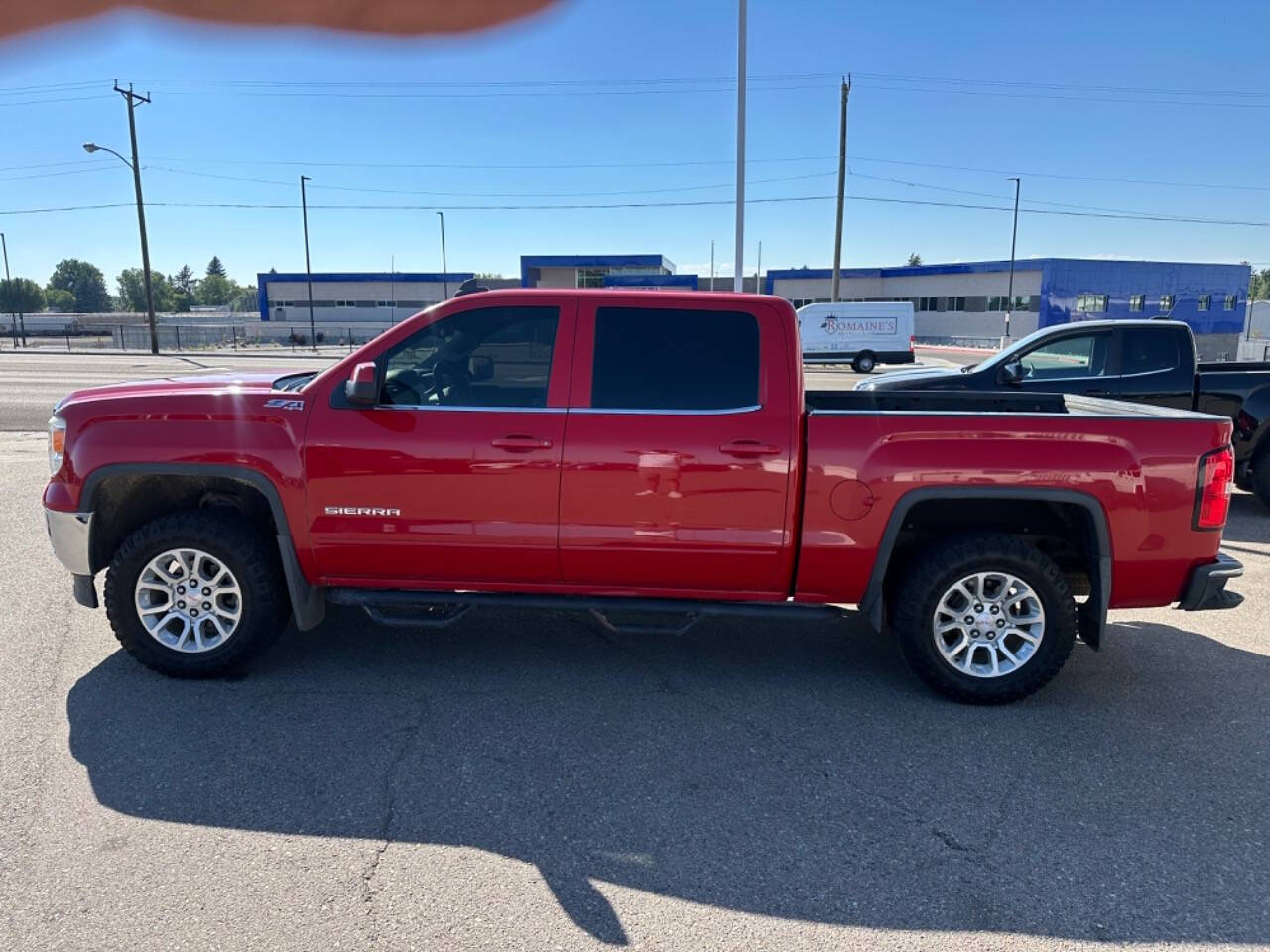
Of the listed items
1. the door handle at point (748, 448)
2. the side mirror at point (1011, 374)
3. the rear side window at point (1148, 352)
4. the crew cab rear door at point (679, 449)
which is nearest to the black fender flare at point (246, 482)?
the crew cab rear door at point (679, 449)

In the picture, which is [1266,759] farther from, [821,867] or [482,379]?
[482,379]

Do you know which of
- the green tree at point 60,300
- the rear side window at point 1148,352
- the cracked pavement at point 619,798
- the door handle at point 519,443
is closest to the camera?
the cracked pavement at point 619,798

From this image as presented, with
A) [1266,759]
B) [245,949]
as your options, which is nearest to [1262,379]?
[1266,759]

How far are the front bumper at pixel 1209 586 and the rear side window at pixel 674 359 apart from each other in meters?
2.28

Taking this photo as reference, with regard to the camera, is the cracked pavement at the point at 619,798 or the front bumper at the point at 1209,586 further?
the front bumper at the point at 1209,586

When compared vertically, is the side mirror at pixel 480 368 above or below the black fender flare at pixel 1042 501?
above

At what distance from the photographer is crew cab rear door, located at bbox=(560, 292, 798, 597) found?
409 centimetres

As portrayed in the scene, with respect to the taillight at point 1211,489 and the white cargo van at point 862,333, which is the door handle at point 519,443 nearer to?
the taillight at point 1211,489

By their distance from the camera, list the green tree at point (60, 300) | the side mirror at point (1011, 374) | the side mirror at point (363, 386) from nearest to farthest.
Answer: the side mirror at point (363, 386) → the side mirror at point (1011, 374) → the green tree at point (60, 300)

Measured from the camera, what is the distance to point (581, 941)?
2.61 m

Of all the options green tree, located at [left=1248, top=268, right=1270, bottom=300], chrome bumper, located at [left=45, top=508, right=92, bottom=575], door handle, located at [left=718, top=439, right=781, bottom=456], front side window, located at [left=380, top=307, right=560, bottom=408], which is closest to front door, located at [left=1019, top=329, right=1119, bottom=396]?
door handle, located at [left=718, top=439, right=781, bottom=456]

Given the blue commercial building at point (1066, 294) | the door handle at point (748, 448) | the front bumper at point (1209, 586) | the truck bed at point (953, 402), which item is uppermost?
the blue commercial building at point (1066, 294)

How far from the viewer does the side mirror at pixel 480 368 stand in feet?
14.1

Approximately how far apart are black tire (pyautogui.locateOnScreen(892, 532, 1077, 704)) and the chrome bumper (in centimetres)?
408
